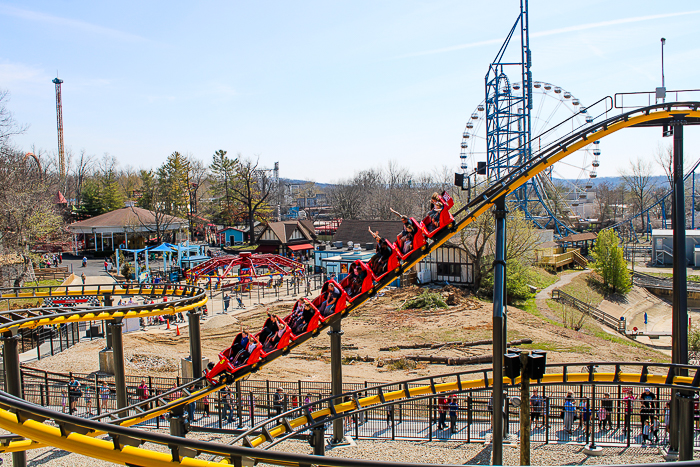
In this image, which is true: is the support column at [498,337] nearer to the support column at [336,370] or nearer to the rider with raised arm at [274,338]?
the support column at [336,370]

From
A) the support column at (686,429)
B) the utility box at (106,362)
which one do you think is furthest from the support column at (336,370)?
the utility box at (106,362)

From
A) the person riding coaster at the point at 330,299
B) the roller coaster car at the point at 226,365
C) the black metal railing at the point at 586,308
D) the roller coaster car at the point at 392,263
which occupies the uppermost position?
the roller coaster car at the point at 392,263

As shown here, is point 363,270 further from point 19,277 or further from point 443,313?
point 19,277

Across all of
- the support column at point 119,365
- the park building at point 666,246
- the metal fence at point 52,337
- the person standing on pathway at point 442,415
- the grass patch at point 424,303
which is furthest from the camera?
the park building at point 666,246

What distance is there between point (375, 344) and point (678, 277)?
48.7 feet

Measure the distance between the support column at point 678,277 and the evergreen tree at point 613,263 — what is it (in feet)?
111

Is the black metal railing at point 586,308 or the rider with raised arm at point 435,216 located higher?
the rider with raised arm at point 435,216

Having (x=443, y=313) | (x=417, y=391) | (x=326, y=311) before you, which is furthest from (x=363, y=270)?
(x=443, y=313)

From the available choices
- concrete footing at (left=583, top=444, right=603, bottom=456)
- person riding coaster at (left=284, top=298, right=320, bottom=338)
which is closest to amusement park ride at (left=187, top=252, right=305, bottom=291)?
person riding coaster at (left=284, top=298, right=320, bottom=338)

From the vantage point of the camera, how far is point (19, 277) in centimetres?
3119

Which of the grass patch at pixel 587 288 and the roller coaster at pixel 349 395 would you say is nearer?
the roller coaster at pixel 349 395

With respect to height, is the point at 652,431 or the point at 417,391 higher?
the point at 417,391

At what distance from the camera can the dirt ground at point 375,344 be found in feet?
65.6

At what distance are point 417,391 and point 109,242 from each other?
51079 millimetres
